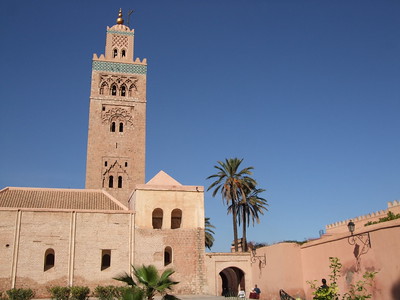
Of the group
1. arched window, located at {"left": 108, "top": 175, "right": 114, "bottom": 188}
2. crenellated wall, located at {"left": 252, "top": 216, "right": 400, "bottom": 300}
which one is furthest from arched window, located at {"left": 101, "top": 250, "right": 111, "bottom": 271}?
arched window, located at {"left": 108, "top": 175, "right": 114, "bottom": 188}

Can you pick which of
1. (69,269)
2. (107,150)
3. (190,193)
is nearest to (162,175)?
(190,193)

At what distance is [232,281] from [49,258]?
34.7ft

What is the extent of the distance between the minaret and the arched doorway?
27.4ft

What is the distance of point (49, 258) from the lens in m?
23.0

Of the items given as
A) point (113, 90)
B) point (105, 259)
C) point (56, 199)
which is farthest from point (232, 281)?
point (113, 90)

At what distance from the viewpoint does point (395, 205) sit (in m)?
24.6

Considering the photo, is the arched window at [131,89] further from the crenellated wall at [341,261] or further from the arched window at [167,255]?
the crenellated wall at [341,261]

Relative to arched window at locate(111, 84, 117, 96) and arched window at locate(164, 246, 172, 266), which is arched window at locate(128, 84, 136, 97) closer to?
arched window at locate(111, 84, 117, 96)

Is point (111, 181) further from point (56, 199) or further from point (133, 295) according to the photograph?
point (133, 295)

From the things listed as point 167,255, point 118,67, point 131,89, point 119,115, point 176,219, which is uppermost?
point 118,67

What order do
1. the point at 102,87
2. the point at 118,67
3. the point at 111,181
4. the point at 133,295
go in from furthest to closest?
the point at 118,67 → the point at 102,87 → the point at 111,181 → the point at 133,295

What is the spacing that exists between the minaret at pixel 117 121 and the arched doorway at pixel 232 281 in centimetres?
835

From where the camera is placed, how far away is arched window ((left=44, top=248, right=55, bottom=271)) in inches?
881

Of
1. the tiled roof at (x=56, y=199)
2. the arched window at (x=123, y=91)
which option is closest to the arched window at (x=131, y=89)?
the arched window at (x=123, y=91)
